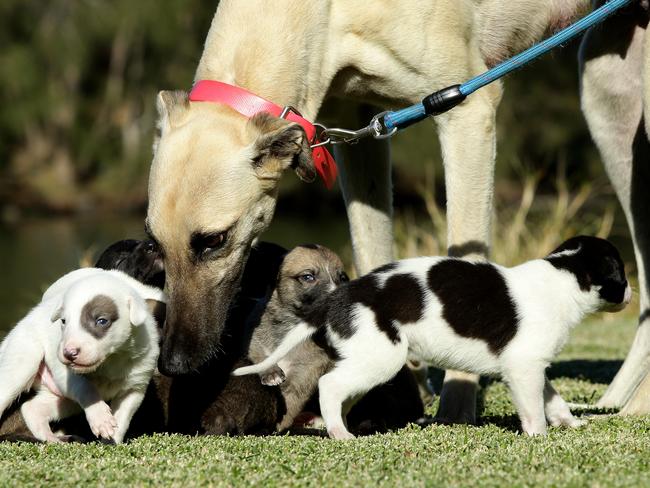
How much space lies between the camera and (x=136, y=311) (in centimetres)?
424

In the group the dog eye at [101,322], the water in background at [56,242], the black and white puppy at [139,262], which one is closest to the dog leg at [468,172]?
the black and white puppy at [139,262]

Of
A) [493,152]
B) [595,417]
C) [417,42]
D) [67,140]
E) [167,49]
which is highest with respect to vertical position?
[167,49]

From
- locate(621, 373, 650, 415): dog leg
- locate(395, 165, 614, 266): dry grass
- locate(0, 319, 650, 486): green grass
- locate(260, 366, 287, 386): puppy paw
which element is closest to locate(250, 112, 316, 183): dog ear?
locate(260, 366, 287, 386): puppy paw

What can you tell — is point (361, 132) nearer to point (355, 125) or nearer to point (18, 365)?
point (355, 125)

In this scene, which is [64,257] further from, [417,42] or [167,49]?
[167,49]

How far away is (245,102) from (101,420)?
1596mm

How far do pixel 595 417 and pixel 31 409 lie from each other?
2589mm

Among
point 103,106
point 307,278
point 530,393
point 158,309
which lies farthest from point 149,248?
point 103,106

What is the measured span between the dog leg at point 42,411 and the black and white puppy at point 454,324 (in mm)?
988

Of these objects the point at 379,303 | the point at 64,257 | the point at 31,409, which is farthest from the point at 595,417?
the point at 64,257

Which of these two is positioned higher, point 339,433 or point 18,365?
point 18,365

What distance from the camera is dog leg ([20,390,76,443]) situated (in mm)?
4398

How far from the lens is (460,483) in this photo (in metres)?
3.36

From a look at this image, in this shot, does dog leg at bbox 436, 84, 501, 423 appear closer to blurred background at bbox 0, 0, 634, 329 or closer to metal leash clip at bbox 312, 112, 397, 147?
metal leash clip at bbox 312, 112, 397, 147
